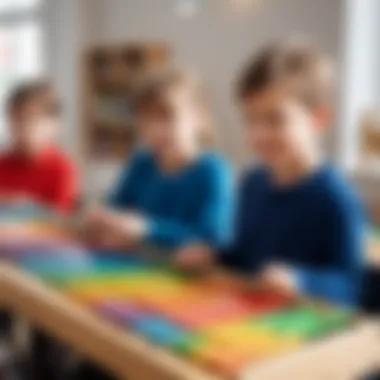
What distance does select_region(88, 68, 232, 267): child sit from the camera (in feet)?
5.22

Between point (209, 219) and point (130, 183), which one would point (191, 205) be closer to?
point (209, 219)

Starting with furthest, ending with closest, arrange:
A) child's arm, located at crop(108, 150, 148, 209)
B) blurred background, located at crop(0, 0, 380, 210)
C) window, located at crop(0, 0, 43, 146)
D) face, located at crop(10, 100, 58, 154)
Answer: window, located at crop(0, 0, 43, 146)
blurred background, located at crop(0, 0, 380, 210)
face, located at crop(10, 100, 58, 154)
child's arm, located at crop(108, 150, 148, 209)

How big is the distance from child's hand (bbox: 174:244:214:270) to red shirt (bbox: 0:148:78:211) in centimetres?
88

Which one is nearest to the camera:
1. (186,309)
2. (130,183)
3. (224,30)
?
(186,309)

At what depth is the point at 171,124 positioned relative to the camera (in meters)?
1.62

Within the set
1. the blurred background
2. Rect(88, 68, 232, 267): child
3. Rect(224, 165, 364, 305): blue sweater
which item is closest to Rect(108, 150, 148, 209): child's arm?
Rect(88, 68, 232, 267): child

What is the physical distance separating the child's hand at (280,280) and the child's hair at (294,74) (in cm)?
29

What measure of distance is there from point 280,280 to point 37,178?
1265 millimetres

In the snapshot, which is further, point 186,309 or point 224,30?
point 224,30

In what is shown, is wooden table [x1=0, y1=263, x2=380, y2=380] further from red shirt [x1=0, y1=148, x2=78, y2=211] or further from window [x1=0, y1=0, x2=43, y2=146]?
window [x1=0, y1=0, x2=43, y2=146]

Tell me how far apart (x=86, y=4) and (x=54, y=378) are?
87.3 inches

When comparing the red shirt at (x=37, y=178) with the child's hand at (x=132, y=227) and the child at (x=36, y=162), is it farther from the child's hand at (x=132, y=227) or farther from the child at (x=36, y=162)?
the child's hand at (x=132, y=227)

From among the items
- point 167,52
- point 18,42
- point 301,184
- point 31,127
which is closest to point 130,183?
point 31,127

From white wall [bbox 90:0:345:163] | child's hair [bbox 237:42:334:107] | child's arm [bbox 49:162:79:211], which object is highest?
white wall [bbox 90:0:345:163]
